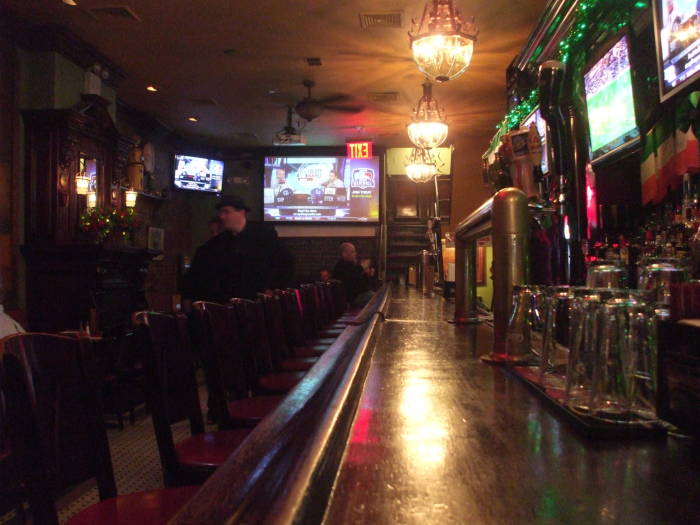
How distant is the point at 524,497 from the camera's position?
498mm

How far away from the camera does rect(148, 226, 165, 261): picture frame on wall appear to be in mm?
10277

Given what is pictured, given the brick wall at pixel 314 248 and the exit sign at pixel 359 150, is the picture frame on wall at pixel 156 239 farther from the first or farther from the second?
the exit sign at pixel 359 150

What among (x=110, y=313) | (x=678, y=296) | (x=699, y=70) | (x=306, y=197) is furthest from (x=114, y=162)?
(x=678, y=296)

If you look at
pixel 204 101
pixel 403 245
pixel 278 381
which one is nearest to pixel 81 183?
pixel 204 101

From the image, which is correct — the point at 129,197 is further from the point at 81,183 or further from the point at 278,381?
the point at 278,381

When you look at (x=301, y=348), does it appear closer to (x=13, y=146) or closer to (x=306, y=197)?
(x=13, y=146)

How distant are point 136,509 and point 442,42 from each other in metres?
4.17

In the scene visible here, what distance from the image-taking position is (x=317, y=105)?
8.52m

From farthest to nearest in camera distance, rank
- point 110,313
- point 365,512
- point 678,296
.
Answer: point 110,313
point 678,296
point 365,512

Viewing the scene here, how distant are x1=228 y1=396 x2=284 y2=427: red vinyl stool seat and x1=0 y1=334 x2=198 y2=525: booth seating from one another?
2.02 ft

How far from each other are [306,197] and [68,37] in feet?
20.4

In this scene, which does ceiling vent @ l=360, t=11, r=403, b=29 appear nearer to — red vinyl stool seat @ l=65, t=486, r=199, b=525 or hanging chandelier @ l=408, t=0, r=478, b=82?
hanging chandelier @ l=408, t=0, r=478, b=82

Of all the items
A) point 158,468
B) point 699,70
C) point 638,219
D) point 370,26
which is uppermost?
point 370,26

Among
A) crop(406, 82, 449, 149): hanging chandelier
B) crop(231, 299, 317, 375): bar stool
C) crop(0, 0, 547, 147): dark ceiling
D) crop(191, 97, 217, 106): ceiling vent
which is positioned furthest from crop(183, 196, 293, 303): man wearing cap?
crop(191, 97, 217, 106): ceiling vent
